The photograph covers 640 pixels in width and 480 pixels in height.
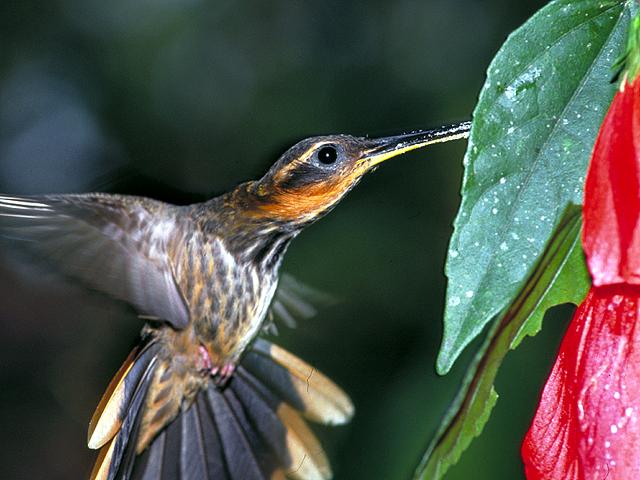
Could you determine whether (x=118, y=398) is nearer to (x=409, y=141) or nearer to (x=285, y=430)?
(x=285, y=430)

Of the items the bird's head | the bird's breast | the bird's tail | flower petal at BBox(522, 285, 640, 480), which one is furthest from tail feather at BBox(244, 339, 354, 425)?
A: flower petal at BBox(522, 285, 640, 480)

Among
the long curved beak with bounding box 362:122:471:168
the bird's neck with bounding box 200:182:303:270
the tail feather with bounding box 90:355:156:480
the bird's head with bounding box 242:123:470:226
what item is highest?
the long curved beak with bounding box 362:122:471:168

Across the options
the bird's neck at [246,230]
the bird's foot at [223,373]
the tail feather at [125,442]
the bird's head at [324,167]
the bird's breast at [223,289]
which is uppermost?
the bird's head at [324,167]

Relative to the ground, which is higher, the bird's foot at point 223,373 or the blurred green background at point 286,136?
the blurred green background at point 286,136

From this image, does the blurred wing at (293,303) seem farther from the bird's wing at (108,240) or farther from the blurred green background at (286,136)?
the blurred green background at (286,136)

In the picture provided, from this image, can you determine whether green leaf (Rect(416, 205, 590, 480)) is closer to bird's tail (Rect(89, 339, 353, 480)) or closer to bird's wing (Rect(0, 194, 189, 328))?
bird's wing (Rect(0, 194, 189, 328))

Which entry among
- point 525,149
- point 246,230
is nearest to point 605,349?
point 525,149

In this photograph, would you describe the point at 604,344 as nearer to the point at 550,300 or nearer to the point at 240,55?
the point at 550,300

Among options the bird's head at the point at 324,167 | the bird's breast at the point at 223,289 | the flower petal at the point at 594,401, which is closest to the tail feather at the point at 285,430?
the bird's breast at the point at 223,289
